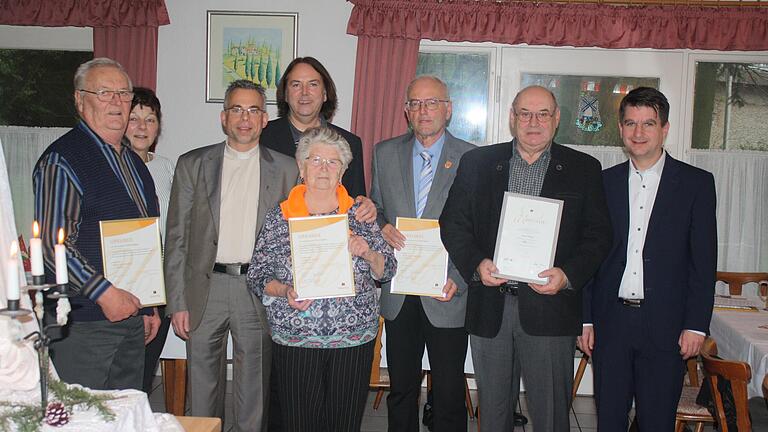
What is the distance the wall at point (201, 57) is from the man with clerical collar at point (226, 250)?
2.06 metres

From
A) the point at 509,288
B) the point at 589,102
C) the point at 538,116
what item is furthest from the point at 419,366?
the point at 589,102

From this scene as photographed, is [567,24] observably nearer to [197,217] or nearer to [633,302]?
[633,302]

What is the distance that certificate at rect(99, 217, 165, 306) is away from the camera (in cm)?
278

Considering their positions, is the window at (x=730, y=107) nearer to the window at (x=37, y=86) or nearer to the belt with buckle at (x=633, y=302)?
the belt with buckle at (x=633, y=302)

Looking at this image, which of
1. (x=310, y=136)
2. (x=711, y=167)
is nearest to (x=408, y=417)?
(x=310, y=136)

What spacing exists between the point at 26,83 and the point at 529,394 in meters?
4.54

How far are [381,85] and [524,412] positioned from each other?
99.8 inches

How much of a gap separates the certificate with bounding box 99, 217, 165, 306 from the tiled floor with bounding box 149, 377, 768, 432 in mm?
1727

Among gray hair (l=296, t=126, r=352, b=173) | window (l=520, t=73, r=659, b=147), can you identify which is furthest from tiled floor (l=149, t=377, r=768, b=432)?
gray hair (l=296, t=126, r=352, b=173)

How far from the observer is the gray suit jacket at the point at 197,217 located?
322 centimetres

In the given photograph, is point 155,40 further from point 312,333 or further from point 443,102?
point 312,333

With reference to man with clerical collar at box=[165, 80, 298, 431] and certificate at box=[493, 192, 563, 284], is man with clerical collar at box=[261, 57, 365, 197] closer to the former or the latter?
man with clerical collar at box=[165, 80, 298, 431]

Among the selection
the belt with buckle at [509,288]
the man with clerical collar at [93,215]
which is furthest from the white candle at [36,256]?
the belt with buckle at [509,288]

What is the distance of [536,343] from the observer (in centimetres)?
300
